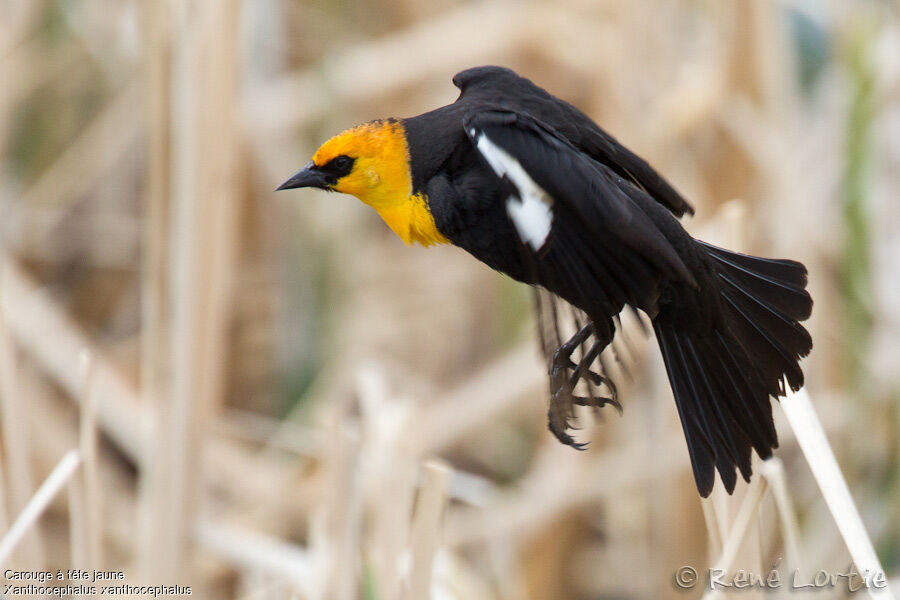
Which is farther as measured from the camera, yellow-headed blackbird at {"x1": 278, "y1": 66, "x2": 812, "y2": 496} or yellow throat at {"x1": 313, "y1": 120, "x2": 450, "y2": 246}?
yellow throat at {"x1": 313, "y1": 120, "x2": 450, "y2": 246}

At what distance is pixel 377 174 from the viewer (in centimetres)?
109

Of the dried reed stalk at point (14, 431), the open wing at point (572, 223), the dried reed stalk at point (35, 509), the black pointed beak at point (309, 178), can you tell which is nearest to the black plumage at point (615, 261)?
the open wing at point (572, 223)

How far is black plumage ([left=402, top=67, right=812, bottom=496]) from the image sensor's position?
3.12 ft

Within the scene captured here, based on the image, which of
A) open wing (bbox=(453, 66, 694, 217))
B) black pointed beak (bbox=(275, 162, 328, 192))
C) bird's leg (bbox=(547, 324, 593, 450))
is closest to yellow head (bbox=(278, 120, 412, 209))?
black pointed beak (bbox=(275, 162, 328, 192))

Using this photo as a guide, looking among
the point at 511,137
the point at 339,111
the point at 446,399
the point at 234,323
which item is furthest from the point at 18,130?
the point at 511,137

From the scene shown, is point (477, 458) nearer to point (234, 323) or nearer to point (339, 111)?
point (234, 323)

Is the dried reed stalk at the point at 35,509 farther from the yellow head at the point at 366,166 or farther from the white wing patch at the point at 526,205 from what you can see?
the white wing patch at the point at 526,205

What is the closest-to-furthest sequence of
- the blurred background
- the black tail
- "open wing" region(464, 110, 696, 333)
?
"open wing" region(464, 110, 696, 333) < the black tail < the blurred background

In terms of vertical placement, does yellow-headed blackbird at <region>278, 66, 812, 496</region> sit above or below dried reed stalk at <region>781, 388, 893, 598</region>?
above

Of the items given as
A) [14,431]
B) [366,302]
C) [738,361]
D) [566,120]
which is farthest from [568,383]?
[366,302]

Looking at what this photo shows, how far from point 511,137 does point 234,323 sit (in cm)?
201

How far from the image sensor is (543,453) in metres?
2.26

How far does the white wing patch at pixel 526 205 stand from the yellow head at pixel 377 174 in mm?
137

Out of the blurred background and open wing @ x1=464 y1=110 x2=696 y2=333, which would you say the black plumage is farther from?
the blurred background
